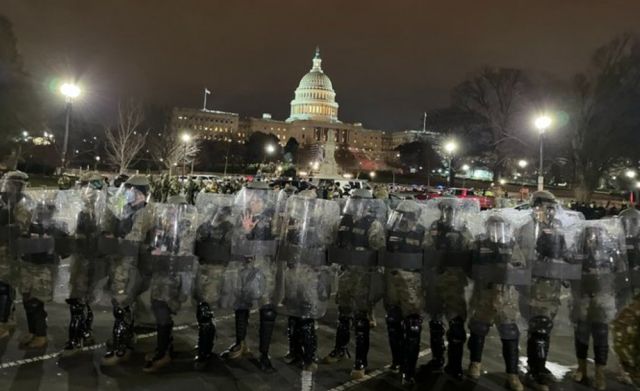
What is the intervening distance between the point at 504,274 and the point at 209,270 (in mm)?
3238

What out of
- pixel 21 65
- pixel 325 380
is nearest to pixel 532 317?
pixel 325 380

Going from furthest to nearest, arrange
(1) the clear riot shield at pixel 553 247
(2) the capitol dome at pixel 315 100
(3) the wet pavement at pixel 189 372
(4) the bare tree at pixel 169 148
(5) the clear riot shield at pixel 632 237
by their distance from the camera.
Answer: (2) the capitol dome at pixel 315 100 → (4) the bare tree at pixel 169 148 → (5) the clear riot shield at pixel 632 237 → (1) the clear riot shield at pixel 553 247 → (3) the wet pavement at pixel 189 372

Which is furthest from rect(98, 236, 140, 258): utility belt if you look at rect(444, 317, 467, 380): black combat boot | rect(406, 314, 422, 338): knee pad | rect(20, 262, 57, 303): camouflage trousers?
rect(444, 317, 467, 380): black combat boot

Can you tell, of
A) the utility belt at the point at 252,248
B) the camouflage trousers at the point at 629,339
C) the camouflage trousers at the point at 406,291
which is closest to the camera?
the camouflage trousers at the point at 629,339

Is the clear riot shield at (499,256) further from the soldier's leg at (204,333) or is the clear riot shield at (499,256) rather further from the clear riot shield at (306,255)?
the soldier's leg at (204,333)

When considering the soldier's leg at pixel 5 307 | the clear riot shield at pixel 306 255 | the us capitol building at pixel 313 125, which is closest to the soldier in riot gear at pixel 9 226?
the soldier's leg at pixel 5 307

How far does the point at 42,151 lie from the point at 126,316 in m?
47.0

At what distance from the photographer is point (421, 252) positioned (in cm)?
569

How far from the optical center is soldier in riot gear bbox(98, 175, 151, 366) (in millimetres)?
5773

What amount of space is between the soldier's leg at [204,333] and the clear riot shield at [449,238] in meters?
2.55

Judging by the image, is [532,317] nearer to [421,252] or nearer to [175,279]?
[421,252]

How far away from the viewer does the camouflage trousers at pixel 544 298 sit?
18.4ft

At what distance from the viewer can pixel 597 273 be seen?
19.1ft

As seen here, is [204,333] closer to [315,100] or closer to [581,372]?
[581,372]
